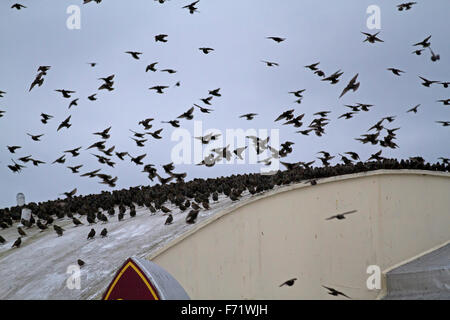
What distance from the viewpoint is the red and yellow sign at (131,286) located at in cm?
655

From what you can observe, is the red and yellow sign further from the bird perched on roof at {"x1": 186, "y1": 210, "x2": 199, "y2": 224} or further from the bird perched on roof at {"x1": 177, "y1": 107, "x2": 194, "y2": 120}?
the bird perched on roof at {"x1": 177, "y1": 107, "x2": 194, "y2": 120}

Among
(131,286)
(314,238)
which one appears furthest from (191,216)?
(131,286)

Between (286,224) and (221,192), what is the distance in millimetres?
4112

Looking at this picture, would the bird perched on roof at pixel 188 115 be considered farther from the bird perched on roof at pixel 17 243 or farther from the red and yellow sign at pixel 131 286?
the red and yellow sign at pixel 131 286

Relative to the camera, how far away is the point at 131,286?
22.7 feet

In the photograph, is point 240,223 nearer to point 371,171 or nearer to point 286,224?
point 286,224

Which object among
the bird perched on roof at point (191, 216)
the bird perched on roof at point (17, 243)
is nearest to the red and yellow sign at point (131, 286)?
the bird perched on roof at point (191, 216)

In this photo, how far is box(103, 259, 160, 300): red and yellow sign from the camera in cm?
655

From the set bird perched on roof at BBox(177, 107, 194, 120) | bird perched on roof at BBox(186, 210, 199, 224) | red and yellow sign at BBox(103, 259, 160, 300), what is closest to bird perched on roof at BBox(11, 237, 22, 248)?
bird perched on roof at BBox(186, 210, 199, 224)

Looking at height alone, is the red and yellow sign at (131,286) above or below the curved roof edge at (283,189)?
below

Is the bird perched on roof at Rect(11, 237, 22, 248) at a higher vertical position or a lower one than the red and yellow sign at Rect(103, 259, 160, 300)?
higher

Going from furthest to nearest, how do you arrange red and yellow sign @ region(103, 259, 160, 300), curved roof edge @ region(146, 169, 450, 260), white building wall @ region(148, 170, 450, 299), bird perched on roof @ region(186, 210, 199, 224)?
bird perched on roof @ region(186, 210, 199, 224), white building wall @ region(148, 170, 450, 299), curved roof edge @ region(146, 169, 450, 260), red and yellow sign @ region(103, 259, 160, 300)
